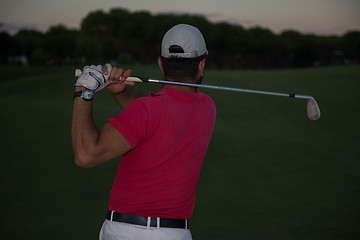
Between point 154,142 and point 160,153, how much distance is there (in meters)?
0.09

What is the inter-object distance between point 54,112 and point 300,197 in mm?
10293

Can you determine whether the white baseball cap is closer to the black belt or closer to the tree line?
the black belt

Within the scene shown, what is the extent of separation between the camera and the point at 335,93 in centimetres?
2291

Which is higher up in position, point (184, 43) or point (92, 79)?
point (184, 43)

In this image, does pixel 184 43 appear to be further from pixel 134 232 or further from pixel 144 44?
pixel 144 44

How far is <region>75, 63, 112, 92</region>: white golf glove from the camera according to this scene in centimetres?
259

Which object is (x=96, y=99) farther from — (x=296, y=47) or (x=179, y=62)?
(x=296, y=47)

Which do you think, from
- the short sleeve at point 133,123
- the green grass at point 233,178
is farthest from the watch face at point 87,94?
the green grass at point 233,178

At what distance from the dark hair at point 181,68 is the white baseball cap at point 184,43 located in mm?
27

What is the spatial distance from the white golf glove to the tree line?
102 m

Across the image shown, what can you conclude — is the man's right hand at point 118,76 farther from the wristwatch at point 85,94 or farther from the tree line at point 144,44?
the tree line at point 144,44

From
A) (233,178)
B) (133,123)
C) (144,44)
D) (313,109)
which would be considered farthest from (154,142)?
(144,44)

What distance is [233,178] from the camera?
8.92 metres

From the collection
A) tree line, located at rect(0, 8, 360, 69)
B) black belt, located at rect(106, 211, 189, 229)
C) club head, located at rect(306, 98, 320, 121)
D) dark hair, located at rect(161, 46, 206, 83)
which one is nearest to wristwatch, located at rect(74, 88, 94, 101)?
dark hair, located at rect(161, 46, 206, 83)
